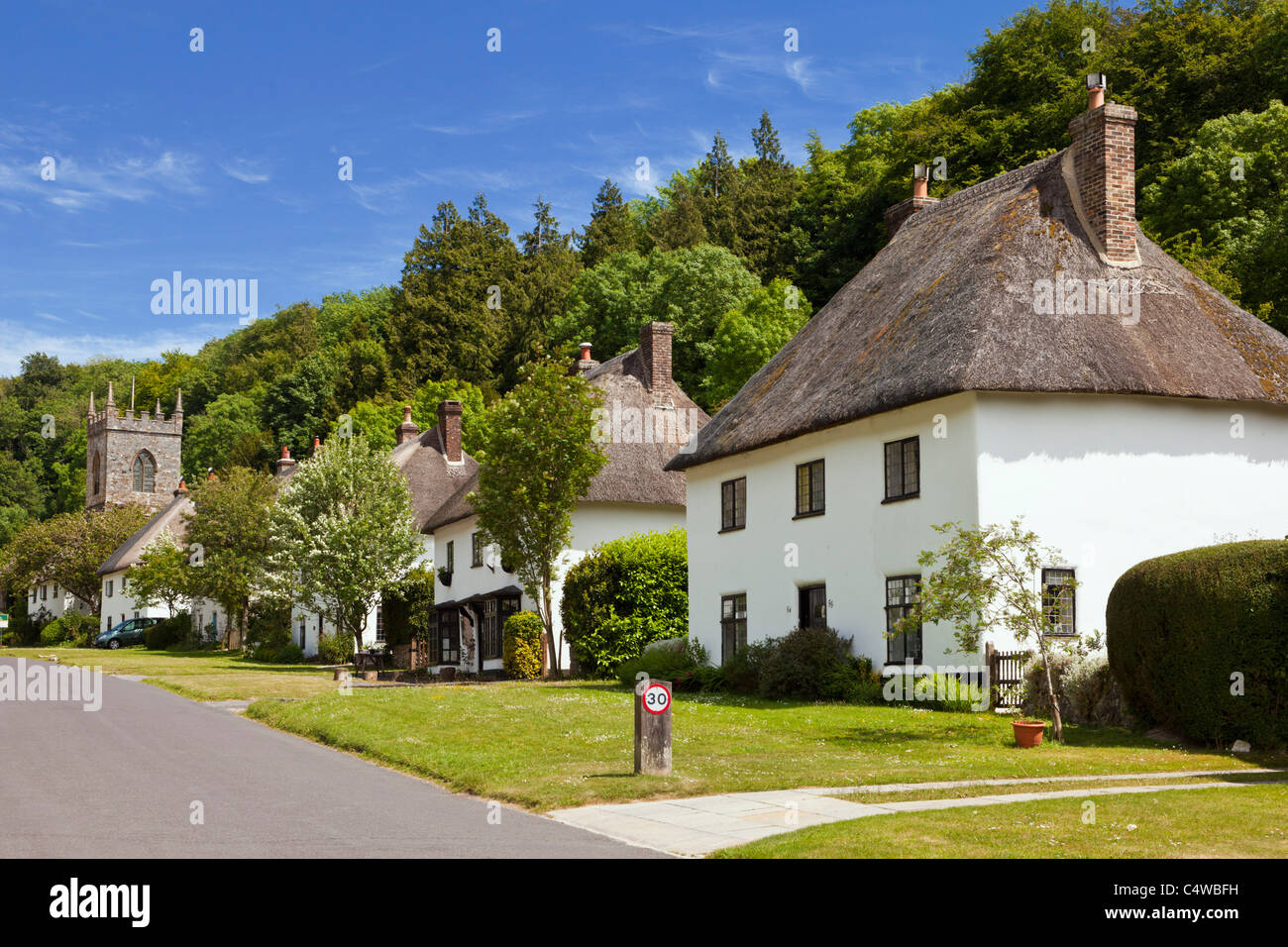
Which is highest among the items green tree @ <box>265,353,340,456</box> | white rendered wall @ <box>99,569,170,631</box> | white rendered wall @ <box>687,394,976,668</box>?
green tree @ <box>265,353,340,456</box>

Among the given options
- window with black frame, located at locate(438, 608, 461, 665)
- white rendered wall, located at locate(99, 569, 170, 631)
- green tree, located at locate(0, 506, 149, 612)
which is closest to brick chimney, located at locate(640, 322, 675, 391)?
window with black frame, located at locate(438, 608, 461, 665)

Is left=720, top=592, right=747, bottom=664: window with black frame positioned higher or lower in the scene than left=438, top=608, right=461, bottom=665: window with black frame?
higher

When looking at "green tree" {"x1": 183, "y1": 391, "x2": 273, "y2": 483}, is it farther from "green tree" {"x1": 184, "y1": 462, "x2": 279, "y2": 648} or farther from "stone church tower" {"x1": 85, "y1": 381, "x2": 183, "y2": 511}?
"green tree" {"x1": 184, "y1": 462, "x2": 279, "y2": 648}

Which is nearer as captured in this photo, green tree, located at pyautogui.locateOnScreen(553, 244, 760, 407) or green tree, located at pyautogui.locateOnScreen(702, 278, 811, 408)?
green tree, located at pyautogui.locateOnScreen(702, 278, 811, 408)

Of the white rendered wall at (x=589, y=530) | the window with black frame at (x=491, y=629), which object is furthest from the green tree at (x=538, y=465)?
the window with black frame at (x=491, y=629)

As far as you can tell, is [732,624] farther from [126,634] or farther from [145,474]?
[145,474]

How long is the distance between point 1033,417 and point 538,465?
15.7 meters

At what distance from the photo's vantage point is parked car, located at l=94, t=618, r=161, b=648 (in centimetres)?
7412

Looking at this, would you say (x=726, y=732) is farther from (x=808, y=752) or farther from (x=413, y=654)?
(x=413, y=654)

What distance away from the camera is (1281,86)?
4822 cm

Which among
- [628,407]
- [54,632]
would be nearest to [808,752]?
[628,407]

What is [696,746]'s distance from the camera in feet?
57.7

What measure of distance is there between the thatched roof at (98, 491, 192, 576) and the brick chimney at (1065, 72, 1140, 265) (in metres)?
68.7

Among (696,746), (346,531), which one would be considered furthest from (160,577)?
(696,746)
